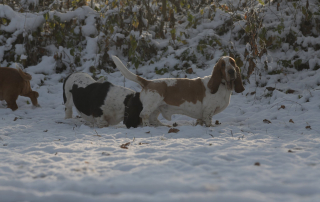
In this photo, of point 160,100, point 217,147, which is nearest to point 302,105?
point 160,100

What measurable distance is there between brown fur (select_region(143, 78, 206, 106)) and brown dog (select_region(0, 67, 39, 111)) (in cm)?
272

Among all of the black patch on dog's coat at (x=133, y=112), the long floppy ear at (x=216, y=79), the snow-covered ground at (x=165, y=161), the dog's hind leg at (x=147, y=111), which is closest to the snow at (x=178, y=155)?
the snow-covered ground at (x=165, y=161)

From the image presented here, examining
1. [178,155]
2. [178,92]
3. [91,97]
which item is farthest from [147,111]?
[178,155]

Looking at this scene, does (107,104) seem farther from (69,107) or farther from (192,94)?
(192,94)

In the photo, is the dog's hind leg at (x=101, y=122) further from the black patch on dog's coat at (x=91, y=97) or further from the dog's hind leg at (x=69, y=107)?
the dog's hind leg at (x=69, y=107)

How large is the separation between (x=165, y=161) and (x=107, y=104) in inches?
92.8

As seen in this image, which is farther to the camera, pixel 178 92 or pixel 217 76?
pixel 178 92

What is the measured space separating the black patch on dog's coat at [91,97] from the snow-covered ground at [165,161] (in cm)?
37

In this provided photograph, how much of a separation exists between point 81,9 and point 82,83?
524 cm

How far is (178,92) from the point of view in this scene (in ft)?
15.8

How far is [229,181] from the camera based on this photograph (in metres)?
2.39

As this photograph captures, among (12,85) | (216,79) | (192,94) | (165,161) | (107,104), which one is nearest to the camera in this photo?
(165,161)

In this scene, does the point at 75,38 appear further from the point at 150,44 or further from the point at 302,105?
the point at 302,105

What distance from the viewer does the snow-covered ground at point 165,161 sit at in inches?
88.9
